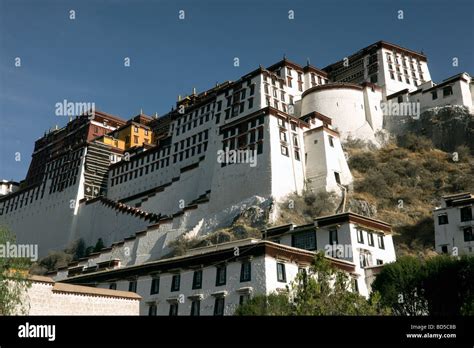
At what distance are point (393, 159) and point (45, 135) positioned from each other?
6892cm

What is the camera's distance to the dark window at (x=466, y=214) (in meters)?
44.5

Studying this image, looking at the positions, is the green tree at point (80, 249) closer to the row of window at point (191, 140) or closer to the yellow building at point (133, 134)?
the row of window at point (191, 140)

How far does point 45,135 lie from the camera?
110 m

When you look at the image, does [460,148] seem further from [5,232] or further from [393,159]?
[5,232]

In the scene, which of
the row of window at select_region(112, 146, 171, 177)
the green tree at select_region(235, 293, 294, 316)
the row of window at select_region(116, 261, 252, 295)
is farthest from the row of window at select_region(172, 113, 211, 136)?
the green tree at select_region(235, 293, 294, 316)

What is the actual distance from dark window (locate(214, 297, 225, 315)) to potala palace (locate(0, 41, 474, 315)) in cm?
7

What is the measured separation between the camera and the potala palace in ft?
117

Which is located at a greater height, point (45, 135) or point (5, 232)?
point (45, 135)

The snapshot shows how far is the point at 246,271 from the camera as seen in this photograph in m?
32.9

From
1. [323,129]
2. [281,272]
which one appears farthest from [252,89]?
[281,272]

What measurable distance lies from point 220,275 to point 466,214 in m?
21.5

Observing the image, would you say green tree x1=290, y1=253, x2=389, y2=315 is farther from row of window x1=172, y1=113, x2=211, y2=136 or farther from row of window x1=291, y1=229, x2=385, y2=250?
row of window x1=172, y1=113, x2=211, y2=136

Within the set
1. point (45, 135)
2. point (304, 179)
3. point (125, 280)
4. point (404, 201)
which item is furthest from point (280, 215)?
point (45, 135)
